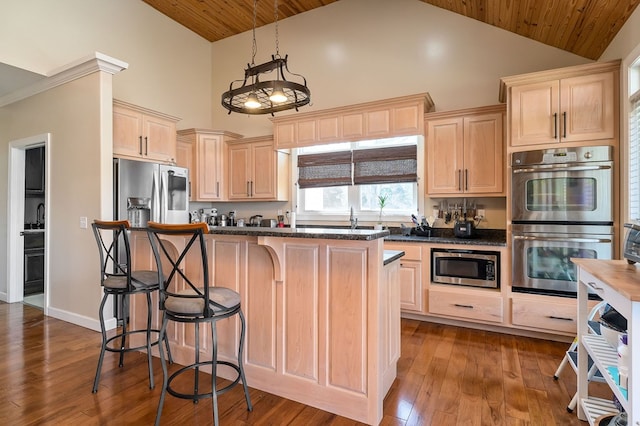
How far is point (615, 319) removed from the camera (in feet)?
5.20

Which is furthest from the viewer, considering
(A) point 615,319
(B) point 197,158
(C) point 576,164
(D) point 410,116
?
(B) point 197,158

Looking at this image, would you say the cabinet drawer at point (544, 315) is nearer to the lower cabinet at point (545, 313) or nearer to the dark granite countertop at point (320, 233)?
the lower cabinet at point (545, 313)

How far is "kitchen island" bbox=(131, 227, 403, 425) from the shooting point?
189cm

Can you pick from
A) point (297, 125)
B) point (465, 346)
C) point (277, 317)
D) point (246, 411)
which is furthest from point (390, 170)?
point (246, 411)

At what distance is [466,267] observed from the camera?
3.42m

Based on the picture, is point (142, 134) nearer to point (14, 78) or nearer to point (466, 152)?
point (14, 78)

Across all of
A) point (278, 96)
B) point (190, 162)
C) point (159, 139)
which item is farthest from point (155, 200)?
point (278, 96)

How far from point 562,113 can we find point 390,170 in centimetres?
187

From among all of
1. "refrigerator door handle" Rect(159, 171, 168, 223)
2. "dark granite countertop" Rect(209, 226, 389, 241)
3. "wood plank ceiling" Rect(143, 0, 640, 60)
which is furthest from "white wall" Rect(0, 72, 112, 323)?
"wood plank ceiling" Rect(143, 0, 640, 60)

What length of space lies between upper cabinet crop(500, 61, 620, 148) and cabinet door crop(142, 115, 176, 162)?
4053mm

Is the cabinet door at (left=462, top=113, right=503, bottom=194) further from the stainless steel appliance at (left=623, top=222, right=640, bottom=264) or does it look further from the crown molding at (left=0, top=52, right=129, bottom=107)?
the crown molding at (left=0, top=52, right=129, bottom=107)

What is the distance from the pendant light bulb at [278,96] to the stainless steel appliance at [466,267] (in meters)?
2.23

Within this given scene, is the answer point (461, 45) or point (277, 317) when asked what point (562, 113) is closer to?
point (461, 45)

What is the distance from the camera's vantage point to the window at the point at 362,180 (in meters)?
4.25
